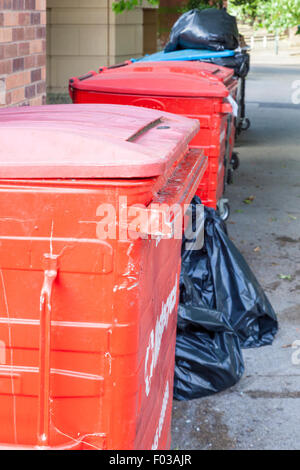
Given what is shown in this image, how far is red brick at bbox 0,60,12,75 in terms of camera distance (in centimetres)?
414

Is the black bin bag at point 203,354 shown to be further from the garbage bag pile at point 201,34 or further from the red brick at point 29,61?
the garbage bag pile at point 201,34

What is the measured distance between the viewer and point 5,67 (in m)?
4.19

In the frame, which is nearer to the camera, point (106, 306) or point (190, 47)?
point (106, 306)

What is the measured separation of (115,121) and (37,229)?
0.62 m

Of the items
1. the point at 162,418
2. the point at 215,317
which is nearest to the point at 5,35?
the point at 215,317

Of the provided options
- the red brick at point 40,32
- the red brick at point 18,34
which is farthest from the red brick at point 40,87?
the red brick at point 18,34

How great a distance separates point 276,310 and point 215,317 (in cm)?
129

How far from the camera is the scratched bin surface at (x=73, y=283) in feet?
6.33

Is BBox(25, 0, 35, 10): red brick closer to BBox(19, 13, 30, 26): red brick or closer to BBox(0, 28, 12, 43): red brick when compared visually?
BBox(19, 13, 30, 26): red brick

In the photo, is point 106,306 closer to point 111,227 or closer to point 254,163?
point 111,227

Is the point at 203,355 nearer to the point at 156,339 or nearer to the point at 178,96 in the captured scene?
the point at 156,339

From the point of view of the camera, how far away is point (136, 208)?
1.93m
